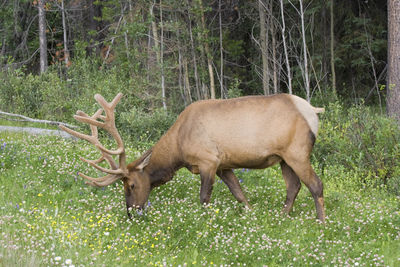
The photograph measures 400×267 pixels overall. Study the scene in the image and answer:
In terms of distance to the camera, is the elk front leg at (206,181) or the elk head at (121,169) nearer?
the elk front leg at (206,181)

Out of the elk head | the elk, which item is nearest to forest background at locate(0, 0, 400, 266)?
the elk head

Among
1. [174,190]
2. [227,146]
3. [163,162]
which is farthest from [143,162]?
[227,146]

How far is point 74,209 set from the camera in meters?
7.11

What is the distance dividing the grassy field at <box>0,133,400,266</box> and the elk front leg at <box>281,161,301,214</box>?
0.15 metres

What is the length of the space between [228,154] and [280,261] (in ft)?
6.07

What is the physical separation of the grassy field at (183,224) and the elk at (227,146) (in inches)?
13.4

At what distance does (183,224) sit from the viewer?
637 centimetres

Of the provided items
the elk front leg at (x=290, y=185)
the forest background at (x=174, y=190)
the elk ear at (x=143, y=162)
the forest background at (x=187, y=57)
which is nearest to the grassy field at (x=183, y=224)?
the forest background at (x=174, y=190)

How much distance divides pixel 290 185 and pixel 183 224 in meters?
1.71

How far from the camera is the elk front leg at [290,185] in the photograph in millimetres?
7136

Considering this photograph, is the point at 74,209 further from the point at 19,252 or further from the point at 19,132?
the point at 19,132

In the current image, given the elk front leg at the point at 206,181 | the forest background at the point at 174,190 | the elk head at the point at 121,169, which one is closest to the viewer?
the forest background at the point at 174,190

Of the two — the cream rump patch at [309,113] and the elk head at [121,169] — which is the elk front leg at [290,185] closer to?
the cream rump patch at [309,113]

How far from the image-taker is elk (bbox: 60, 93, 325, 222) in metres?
6.66
